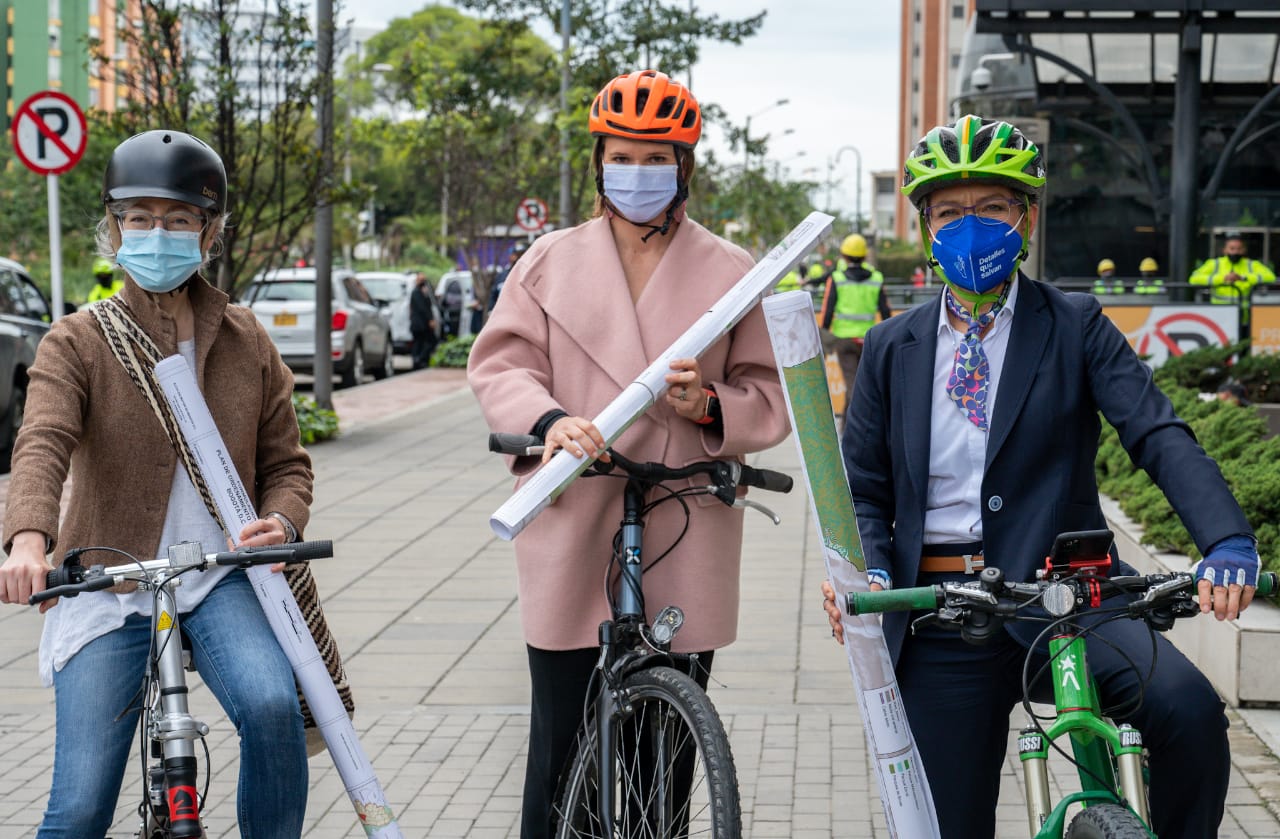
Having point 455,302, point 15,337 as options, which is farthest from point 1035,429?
point 455,302

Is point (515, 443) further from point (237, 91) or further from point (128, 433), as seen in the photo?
point (237, 91)

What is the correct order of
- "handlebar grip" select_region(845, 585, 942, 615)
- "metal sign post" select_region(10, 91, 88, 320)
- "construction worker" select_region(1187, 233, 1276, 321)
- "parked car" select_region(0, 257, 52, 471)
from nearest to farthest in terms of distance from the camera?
"handlebar grip" select_region(845, 585, 942, 615) < "metal sign post" select_region(10, 91, 88, 320) < "parked car" select_region(0, 257, 52, 471) < "construction worker" select_region(1187, 233, 1276, 321)

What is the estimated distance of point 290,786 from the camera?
3342mm

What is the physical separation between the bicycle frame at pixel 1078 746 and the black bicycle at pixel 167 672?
130 centimetres

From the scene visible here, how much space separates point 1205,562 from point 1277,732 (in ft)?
10.6

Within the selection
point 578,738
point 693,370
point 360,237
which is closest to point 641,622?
point 578,738

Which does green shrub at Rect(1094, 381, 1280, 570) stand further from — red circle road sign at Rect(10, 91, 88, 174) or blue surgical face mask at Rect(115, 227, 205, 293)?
red circle road sign at Rect(10, 91, 88, 174)

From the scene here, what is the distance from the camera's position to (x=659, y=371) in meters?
3.39

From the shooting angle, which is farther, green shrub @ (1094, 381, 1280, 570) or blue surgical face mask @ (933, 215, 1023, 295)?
green shrub @ (1094, 381, 1280, 570)

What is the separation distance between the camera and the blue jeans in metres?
3.15

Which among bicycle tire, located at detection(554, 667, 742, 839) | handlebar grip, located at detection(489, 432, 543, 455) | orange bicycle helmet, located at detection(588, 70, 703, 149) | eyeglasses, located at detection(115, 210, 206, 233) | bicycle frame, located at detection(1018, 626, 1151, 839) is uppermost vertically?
orange bicycle helmet, located at detection(588, 70, 703, 149)

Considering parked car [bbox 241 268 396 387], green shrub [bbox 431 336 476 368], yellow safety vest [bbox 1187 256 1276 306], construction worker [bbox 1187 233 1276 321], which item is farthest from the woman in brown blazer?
green shrub [bbox 431 336 476 368]

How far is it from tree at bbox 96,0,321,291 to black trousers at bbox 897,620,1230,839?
10683mm

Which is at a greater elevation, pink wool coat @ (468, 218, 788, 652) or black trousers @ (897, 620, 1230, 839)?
pink wool coat @ (468, 218, 788, 652)
